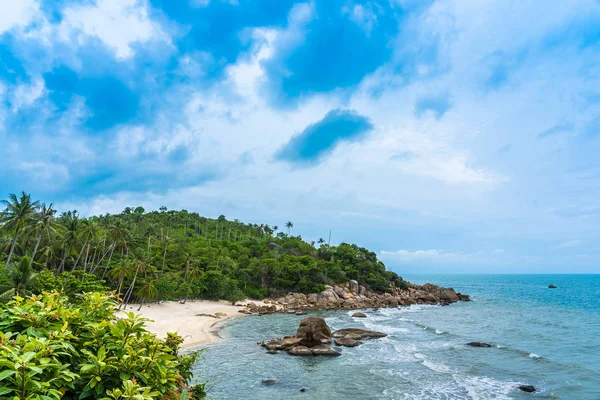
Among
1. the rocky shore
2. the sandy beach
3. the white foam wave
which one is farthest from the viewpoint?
the rocky shore

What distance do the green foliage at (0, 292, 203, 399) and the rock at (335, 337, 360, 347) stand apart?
30.7 meters

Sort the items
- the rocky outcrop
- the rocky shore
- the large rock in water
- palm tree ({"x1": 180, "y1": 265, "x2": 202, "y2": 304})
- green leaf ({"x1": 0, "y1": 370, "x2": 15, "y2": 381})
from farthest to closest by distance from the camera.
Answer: the rocky shore, palm tree ({"x1": 180, "y1": 265, "x2": 202, "y2": 304}), the large rock in water, the rocky outcrop, green leaf ({"x1": 0, "y1": 370, "x2": 15, "y2": 381})

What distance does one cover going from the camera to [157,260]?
7219 cm

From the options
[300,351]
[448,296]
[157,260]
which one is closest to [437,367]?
[300,351]

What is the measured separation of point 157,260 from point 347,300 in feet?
134

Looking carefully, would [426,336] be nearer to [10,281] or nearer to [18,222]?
[10,281]

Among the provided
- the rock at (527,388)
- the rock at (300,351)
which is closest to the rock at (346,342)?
the rock at (300,351)

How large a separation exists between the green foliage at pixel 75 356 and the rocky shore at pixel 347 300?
181 feet

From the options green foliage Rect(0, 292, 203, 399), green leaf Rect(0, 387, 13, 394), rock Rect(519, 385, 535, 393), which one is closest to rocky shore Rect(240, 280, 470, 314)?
rock Rect(519, 385, 535, 393)

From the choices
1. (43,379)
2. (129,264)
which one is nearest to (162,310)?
(129,264)

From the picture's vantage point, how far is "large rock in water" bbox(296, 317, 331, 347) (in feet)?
105

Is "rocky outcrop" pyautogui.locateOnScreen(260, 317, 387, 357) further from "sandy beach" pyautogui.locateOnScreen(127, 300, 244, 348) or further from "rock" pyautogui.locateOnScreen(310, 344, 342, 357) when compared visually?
"sandy beach" pyautogui.locateOnScreen(127, 300, 244, 348)

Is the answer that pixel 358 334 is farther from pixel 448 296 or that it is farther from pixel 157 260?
pixel 448 296

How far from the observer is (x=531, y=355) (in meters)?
30.5
